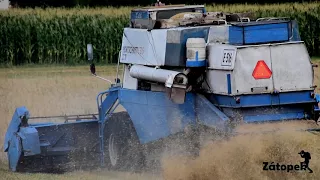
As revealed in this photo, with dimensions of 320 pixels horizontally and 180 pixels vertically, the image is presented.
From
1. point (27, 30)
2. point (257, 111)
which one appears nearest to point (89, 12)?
point (27, 30)

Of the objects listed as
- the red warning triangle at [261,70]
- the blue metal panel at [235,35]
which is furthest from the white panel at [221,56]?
the red warning triangle at [261,70]

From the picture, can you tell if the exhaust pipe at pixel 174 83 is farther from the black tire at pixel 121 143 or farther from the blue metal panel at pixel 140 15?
the blue metal panel at pixel 140 15

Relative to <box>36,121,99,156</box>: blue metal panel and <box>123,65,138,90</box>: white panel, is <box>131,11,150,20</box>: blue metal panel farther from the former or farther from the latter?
<box>36,121,99,156</box>: blue metal panel

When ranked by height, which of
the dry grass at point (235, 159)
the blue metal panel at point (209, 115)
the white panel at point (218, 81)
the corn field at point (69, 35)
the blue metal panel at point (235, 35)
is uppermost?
the blue metal panel at point (235, 35)

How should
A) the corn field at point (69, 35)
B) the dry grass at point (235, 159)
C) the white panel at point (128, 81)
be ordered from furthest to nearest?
the corn field at point (69, 35)
the white panel at point (128, 81)
the dry grass at point (235, 159)

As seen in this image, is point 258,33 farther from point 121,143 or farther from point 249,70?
point 121,143

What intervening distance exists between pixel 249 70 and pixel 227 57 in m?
0.36

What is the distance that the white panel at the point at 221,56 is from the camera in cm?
1230

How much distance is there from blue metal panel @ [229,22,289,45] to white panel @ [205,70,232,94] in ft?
1.69

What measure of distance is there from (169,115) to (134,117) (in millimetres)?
1005

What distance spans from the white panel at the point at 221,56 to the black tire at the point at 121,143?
7.66 feet

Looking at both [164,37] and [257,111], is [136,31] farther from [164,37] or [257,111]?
[257,111]

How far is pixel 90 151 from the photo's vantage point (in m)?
15.5

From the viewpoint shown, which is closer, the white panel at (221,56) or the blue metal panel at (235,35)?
the white panel at (221,56)
